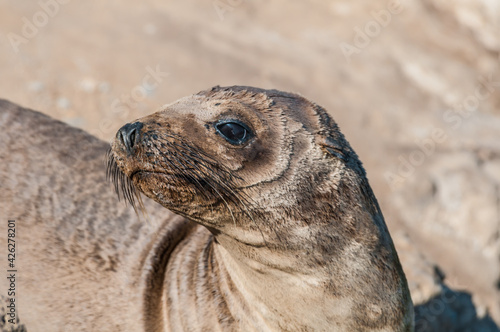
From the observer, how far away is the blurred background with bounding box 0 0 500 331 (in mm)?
6809

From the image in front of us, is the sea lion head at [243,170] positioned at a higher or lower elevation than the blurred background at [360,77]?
lower

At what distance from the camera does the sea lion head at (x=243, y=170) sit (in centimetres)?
296

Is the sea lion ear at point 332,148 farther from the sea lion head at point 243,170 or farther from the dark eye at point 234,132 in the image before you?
the dark eye at point 234,132

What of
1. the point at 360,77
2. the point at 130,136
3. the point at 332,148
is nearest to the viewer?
the point at 130,136

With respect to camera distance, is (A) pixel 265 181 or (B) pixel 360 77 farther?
(B) pixel 360 77

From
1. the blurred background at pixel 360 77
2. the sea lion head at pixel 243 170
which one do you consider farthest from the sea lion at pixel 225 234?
the blurred background at pixel 360 77

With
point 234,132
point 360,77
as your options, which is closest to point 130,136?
point 234,132

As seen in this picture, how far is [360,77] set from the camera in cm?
817

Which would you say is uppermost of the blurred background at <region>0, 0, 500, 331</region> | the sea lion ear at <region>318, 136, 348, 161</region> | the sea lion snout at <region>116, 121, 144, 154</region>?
the blurred background at <region>0, 0, 500, 331</region>

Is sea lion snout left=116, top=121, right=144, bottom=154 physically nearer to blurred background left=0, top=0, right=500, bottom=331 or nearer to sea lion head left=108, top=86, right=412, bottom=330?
sea lion head left=108, top=86, right=412, bottom=330

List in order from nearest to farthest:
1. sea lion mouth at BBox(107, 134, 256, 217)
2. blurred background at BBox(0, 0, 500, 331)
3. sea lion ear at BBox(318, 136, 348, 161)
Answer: sea lion mouth at BBox(107, 134, 256, 217), sea lion ear at BBox(318, 136, 348, 161), blurred background at BBox(0, 0, 500, 331)

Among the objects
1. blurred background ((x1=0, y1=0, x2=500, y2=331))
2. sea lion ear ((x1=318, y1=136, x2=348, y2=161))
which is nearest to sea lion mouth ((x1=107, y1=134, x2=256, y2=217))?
sea lion ear ((x1=318, y1=136, x2=348, y2=161))

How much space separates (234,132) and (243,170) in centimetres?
18

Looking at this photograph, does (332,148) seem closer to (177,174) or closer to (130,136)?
(177,174)
